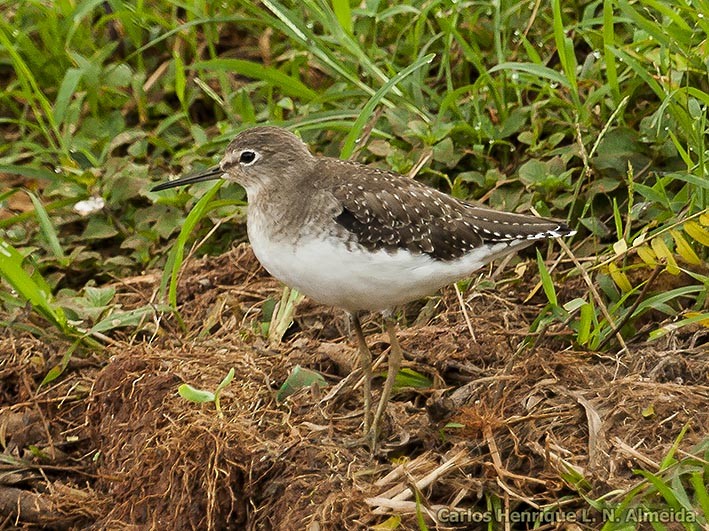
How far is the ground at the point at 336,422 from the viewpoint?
463 centimetres

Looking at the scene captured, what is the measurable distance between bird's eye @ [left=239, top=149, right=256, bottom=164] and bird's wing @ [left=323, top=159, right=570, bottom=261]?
0.37 m

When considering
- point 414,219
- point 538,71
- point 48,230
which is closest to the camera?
point 414,219

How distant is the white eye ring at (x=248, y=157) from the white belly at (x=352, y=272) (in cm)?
53

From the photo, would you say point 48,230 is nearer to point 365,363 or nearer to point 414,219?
point 365,363

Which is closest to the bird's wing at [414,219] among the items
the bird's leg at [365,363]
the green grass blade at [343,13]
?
the bird's leg at [365,363]

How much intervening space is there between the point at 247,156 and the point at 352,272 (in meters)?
1.07

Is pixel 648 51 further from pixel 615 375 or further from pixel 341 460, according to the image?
pixel 341 460

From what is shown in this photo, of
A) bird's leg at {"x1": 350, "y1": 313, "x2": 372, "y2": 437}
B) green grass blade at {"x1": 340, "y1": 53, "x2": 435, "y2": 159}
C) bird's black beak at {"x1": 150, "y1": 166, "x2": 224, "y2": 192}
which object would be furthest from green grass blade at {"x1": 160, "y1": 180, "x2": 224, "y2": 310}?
bird's leg at {"x1": 350, "y1": 313, "x2": 372, "y2": 437}

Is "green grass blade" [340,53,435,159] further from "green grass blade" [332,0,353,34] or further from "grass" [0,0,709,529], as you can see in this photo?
"green grass blade" [332,0,353,34]

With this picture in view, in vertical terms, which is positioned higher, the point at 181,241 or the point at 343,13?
the point at 343,13

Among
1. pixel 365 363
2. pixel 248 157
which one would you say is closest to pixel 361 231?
pixel 365 363

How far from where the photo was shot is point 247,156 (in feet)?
18.4

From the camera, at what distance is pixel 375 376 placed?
224 inches

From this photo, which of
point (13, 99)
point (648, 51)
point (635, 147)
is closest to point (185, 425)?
point (635, 147)
